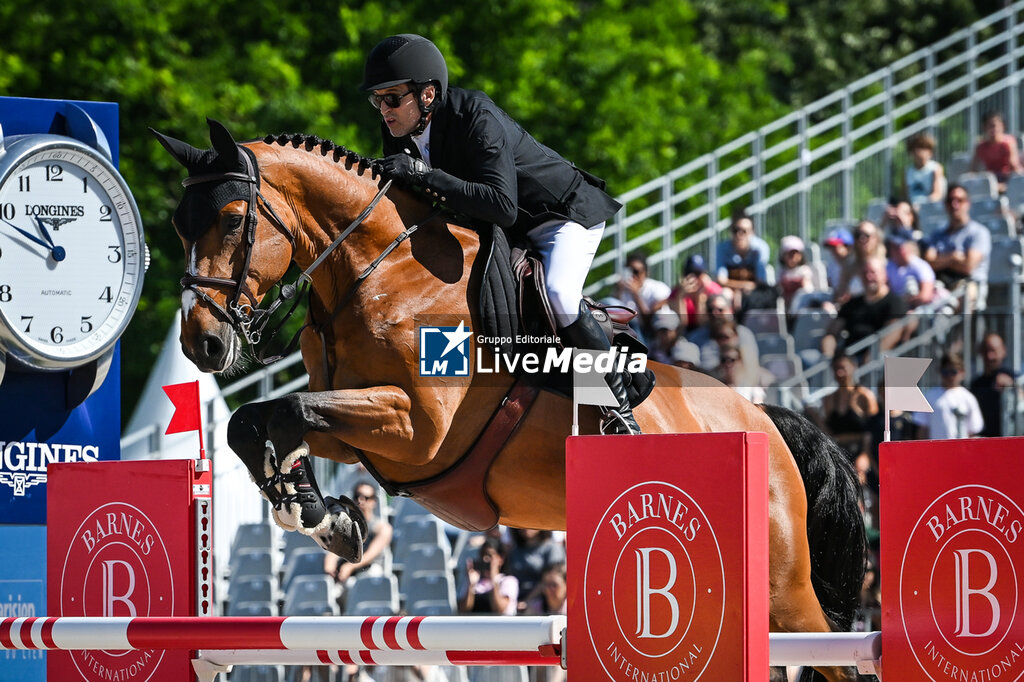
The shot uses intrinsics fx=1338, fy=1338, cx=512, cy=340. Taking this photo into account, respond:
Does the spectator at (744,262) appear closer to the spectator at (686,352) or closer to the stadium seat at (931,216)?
the spectator at (686,352)

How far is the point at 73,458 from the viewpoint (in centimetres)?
563

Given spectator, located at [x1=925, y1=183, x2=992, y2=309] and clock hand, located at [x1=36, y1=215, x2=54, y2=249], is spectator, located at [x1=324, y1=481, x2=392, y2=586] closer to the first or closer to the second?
clock hand, located at [x1=36, y1=215, x2=54, y2=249]

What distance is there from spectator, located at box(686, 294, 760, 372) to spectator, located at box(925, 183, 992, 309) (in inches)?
64.3

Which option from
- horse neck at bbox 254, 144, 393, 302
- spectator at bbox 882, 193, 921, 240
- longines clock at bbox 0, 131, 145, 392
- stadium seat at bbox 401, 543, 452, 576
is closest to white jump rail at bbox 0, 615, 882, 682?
horse neck at bbox 254, 144, 393, 302

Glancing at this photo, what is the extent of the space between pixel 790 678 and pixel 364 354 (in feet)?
7.36

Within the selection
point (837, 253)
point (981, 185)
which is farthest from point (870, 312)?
point (981, 185)

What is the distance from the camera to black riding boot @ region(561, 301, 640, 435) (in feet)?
15.6

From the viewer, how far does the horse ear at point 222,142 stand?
4.47 m

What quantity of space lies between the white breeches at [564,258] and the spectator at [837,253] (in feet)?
21.0

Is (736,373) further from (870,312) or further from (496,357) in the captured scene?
(496,357)

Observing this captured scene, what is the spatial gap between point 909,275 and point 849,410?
1614 millimetres

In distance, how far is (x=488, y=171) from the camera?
4652mm

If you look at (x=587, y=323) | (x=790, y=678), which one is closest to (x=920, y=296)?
(x=790, y=678)
